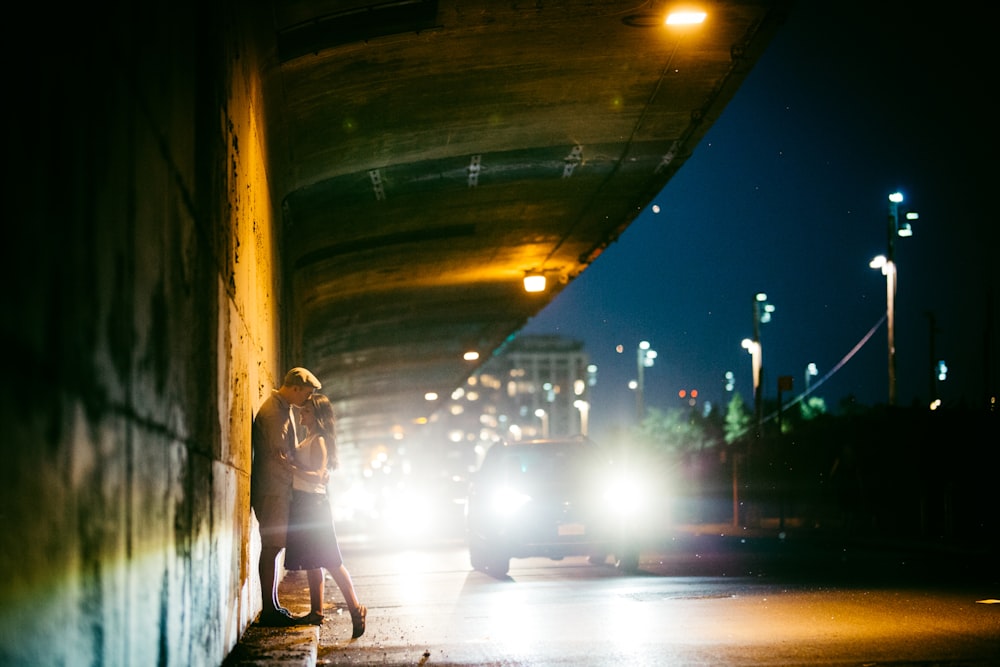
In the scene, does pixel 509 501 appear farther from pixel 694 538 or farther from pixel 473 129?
pixel 694 538

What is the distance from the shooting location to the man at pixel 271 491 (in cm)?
913

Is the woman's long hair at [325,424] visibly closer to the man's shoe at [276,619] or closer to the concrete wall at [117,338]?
the man's shoe at [276,619]

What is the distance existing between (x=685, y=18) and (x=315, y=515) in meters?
5.30

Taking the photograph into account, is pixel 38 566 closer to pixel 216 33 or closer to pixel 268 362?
pixel 216 33

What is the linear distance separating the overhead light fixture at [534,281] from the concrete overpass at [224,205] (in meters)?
0.60

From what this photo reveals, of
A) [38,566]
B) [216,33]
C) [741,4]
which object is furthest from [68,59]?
[741,4]

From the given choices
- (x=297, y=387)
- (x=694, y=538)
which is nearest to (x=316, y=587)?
(x=297, y=387)

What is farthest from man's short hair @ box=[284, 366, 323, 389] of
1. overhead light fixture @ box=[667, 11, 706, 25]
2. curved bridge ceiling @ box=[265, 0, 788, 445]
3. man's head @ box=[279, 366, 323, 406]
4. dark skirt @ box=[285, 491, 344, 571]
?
overhead light fixture @ box=[667, 11, 706, 25]

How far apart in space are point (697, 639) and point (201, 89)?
5.52 m

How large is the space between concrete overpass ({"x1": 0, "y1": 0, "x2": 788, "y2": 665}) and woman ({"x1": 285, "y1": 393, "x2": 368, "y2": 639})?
0.39 m

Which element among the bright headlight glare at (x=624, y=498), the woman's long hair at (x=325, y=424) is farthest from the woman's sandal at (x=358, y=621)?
the bright headlight glare at (x=624, y=498)

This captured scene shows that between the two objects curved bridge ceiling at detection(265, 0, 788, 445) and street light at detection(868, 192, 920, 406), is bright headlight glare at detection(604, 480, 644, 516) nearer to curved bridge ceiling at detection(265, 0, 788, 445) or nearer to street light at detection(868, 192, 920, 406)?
curved bridge ceiling at detection(265, 0, 788, 445)

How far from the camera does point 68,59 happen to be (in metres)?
3.16

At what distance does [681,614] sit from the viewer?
11133 millimetres
